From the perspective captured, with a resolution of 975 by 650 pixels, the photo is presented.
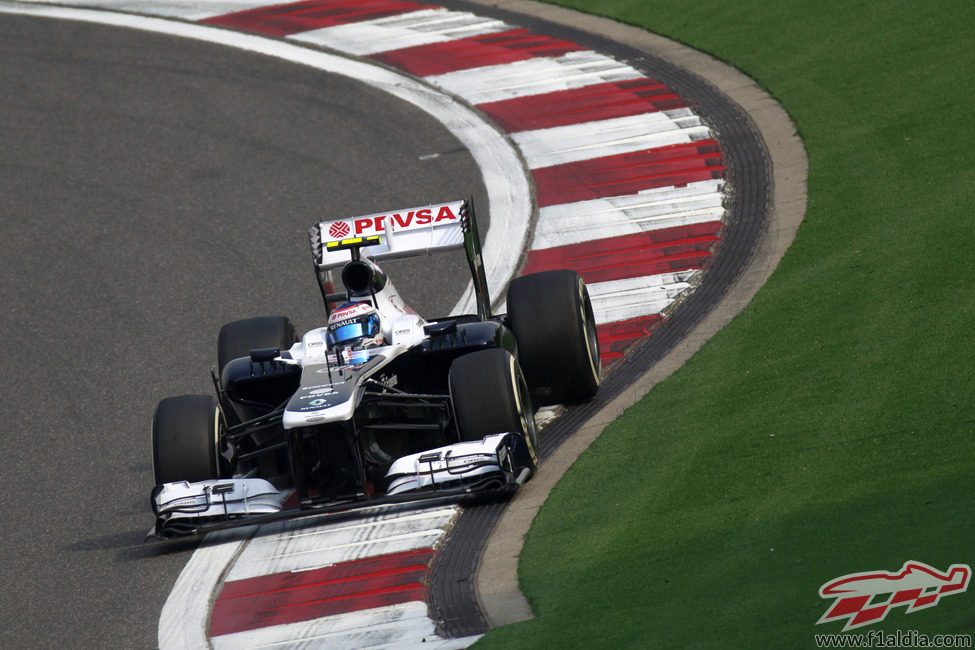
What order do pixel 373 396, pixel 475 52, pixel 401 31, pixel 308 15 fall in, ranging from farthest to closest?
1. pixel 308 15
2. pixel 401 31
3. pixel 475 52
4. pixel 373 396

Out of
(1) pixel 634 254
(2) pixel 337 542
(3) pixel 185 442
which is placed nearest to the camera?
(2) pixel 337 542

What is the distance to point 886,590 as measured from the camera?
6.63 metres

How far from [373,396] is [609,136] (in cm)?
676

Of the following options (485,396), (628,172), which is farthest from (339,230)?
(628,172)

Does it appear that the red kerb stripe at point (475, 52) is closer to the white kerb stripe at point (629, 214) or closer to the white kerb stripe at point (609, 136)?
the white kerb stripe at point (609, 136)

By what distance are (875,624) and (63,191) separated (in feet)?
38.7

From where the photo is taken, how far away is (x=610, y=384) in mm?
10570

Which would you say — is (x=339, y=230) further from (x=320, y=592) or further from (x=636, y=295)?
(x=320, y=592)

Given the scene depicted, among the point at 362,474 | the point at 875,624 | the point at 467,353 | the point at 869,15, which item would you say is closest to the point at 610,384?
the point at 467,353

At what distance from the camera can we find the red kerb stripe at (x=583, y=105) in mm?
15500

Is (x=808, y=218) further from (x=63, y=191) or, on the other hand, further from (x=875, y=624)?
(x=63, y=191)

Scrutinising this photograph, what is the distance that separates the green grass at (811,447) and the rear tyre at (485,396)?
0.57 meters

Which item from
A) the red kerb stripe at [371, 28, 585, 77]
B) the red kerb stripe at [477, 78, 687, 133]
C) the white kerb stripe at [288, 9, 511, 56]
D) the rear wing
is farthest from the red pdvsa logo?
the white kerb stripe at [288, 9, 511, 56]

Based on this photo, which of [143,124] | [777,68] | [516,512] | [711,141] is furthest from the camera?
[143,124]
